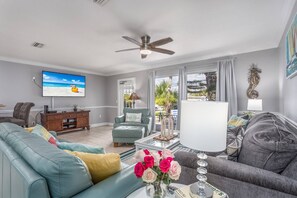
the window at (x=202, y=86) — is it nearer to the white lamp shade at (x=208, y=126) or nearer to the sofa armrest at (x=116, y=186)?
the white lamp shade at (x=208, y=126)

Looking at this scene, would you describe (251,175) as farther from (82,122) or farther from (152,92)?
(82,122)

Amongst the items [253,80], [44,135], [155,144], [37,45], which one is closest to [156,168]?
[44,135]

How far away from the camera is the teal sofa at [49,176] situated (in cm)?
73

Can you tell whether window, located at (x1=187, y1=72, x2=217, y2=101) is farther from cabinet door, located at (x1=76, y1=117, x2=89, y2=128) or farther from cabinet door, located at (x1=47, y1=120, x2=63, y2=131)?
cabinet door, located at (x1=47, y1=120, x2=63, y2=131)

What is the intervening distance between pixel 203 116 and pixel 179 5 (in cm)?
167

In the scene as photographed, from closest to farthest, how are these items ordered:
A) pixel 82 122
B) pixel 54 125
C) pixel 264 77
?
pixel 264 77, pixel 54 125, pixel 82 122

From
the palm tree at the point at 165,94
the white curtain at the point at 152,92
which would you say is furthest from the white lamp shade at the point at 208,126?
the white curtain at the point at 152,92

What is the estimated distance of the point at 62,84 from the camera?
5.08 m

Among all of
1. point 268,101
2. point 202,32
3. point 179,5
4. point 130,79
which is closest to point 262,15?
point 202,32

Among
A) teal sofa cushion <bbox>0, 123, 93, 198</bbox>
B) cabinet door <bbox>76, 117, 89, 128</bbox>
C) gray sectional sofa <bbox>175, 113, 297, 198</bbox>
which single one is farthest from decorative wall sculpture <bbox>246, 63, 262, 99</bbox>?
cabinet door <bbox>76, 117, 89, 128</bbox>

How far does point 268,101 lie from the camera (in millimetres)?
3281

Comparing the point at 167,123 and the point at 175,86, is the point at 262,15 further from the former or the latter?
the point at 175,86

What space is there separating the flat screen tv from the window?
12.9 ft

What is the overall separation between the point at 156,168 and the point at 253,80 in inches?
142
